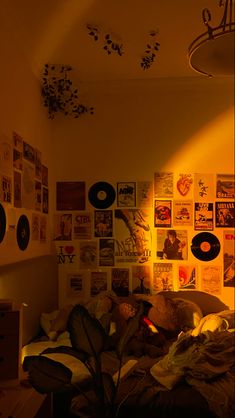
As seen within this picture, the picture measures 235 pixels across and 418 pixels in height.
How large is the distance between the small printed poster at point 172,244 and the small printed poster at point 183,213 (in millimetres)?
67

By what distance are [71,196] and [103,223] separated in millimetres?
329

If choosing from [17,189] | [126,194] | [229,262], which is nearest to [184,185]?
[126,194]

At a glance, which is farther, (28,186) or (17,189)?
(28,186)

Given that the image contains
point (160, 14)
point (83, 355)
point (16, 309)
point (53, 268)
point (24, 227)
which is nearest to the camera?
point (83, 355)

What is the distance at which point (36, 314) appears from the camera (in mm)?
2252

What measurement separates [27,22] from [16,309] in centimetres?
154

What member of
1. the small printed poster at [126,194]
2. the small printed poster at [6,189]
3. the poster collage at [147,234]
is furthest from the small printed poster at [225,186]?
the small printed poster at [6,189]

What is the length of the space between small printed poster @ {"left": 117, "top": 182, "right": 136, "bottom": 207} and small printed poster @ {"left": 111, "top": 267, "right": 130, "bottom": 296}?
494 millimetres

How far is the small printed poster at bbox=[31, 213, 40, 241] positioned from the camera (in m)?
2.38

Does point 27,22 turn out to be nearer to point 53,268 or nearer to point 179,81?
point 179,81

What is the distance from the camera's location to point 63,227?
9.27ft

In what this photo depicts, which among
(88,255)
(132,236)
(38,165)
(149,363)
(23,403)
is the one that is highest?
(38,165)

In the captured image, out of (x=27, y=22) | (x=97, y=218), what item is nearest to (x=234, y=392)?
(x=97, y=218)

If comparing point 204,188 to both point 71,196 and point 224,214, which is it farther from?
point 71,196
